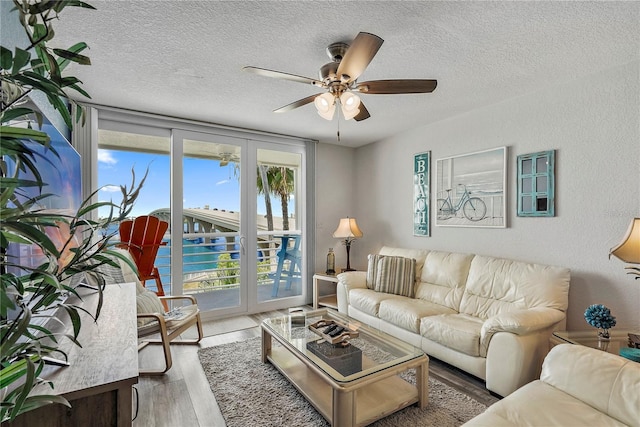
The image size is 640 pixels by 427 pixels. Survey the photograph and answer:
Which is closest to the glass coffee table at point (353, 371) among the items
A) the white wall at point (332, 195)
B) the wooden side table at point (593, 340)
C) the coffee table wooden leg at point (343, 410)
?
the coffee table wooden leg at point (343, 410)

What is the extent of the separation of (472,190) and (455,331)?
1.59 m

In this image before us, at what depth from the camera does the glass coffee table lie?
1.69 meters

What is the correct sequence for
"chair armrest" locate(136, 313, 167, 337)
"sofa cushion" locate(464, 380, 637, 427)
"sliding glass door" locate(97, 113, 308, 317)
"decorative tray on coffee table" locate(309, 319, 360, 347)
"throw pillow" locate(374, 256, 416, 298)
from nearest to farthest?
1. "sofa cushion" locate(464, 380, 637, 427)
2. "decorative tray on coffee table" locate(309, 319, 360, 347)
3. "chair armrest" locate(136, 313, 167, 337)
4. "throw pillow" locate(374, 256, 416, 298)
5. "sliding glass door" locate(97, 113, 308, 317)

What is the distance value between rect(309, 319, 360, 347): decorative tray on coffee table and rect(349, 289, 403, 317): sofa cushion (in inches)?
30.7

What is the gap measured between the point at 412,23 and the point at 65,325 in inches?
99.7

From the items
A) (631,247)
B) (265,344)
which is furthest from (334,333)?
(631,247)

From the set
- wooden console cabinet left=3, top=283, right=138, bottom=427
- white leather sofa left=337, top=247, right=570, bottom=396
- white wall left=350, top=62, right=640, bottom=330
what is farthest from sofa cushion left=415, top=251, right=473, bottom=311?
wooden console cabinet left=3, top=283, right=138, bottom=427

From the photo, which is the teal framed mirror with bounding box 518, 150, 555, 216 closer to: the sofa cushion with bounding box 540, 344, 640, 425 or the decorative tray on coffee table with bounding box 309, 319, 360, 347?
the sofa cushion with bounding box 540, 344, 640, 425

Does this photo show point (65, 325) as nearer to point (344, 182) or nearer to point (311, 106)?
point (311, 106)

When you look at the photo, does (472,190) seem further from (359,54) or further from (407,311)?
(359,54)

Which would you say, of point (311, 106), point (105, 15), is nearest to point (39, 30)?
point (105, 15)

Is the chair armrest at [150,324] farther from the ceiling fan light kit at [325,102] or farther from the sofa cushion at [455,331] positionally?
the sofa cushion at [455,331]

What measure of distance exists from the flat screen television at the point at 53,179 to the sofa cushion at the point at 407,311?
2.59 meters

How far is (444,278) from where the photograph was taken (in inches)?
124
